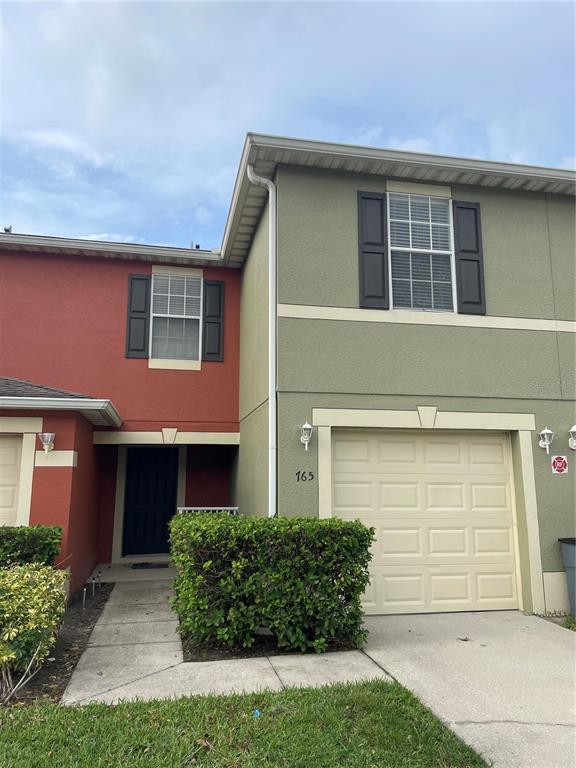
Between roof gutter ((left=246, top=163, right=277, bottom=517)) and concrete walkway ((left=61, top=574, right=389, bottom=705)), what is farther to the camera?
roof gutter ((left=246, top=163, right=277, bottom=517))

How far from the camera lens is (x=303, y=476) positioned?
6.33 metres

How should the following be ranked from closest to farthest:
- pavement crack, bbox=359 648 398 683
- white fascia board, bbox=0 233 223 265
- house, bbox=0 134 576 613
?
pavement crack, bbox=359 648 398 683 → house, bbox=0 134 576 613 → white fascia board, bbox=0 233 223 265

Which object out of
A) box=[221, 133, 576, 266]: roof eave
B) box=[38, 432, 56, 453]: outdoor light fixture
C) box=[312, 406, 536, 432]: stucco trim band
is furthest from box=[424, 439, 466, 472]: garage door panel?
box=[38, 432, 56, 453]: outdoor light fixture

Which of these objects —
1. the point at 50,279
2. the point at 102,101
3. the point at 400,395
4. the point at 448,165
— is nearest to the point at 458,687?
the point at 400,395

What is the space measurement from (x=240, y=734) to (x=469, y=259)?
6154mm

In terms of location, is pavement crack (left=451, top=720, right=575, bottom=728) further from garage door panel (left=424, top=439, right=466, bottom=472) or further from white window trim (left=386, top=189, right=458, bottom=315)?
white window trim (left=386, top=189, right=458, bottom=315)

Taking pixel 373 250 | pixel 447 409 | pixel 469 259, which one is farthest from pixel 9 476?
pixel 469 259

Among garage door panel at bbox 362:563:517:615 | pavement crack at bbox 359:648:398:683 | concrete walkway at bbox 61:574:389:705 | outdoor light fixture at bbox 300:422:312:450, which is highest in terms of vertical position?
outdoor light fixture at bbox 300:422:312:450

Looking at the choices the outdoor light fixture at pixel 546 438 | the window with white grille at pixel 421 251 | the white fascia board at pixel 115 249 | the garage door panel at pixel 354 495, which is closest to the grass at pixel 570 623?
the outdoor light fixture at pixel 546 438

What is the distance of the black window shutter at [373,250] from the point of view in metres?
6.91

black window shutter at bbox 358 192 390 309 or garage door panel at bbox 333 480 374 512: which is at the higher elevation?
black window shutter at bbox 358 192 390 309

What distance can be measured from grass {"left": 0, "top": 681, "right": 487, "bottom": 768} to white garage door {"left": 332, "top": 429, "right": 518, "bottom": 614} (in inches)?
107

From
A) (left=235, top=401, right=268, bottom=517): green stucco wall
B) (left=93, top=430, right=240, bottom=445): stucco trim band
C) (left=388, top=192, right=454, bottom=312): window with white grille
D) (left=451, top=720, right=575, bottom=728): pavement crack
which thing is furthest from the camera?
(left=93, top=430, right=240, bottom=445): stucco trim band

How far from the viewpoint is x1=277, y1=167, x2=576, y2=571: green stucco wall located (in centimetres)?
658
